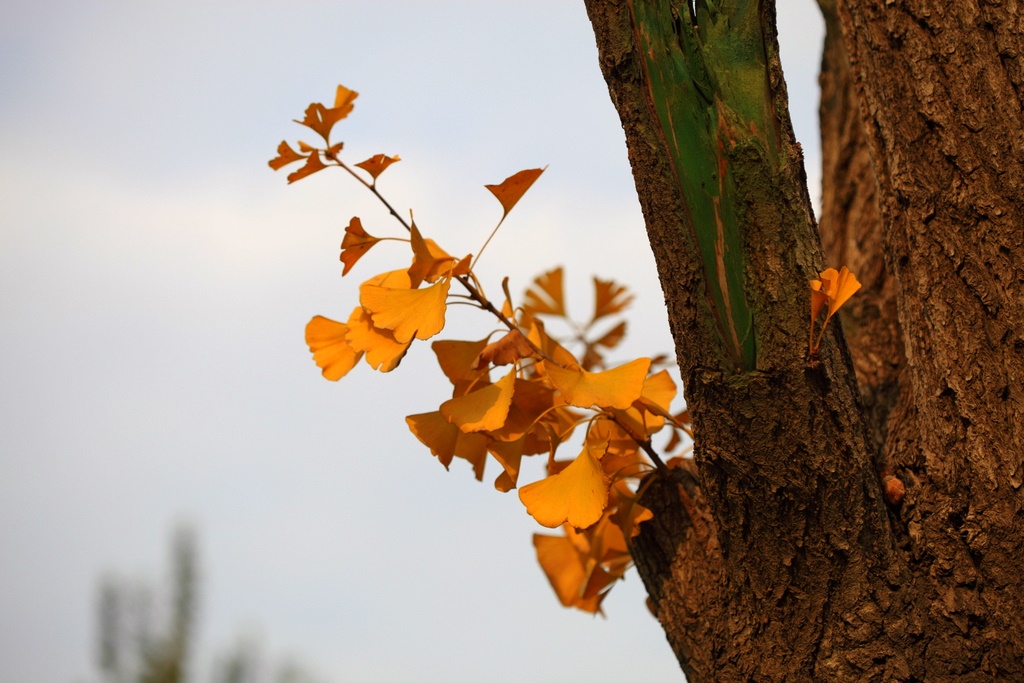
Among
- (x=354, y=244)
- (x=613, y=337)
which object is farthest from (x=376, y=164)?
(x=613, y=337)

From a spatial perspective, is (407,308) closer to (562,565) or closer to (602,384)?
(602,384)

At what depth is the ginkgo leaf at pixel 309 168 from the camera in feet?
3.35

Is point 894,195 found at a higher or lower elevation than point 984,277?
higher

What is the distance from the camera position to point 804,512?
2.96 ft

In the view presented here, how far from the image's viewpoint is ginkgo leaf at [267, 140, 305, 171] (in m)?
1.01

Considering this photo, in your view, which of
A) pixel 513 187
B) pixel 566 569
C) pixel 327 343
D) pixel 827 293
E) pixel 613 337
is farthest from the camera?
pixel 613 337

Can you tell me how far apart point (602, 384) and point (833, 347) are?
23 cm

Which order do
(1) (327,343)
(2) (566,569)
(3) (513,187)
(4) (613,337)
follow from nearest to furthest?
1. (3) (513,187)
2. (1) (327,343)
3. (2) (566,569)
4. (4) (613,337)

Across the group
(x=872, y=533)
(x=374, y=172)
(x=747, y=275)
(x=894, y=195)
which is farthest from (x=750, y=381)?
(x=374, y=172)

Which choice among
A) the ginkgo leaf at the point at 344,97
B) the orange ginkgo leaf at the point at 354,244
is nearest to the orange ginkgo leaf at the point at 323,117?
the ginkgo leaf at the point at 344,97

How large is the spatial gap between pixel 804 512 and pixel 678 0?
1.72 ft

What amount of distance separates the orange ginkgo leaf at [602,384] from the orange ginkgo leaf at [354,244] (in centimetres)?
25

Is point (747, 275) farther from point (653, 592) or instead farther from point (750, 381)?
point (653, 592)

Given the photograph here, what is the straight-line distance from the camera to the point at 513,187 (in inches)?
37.7
